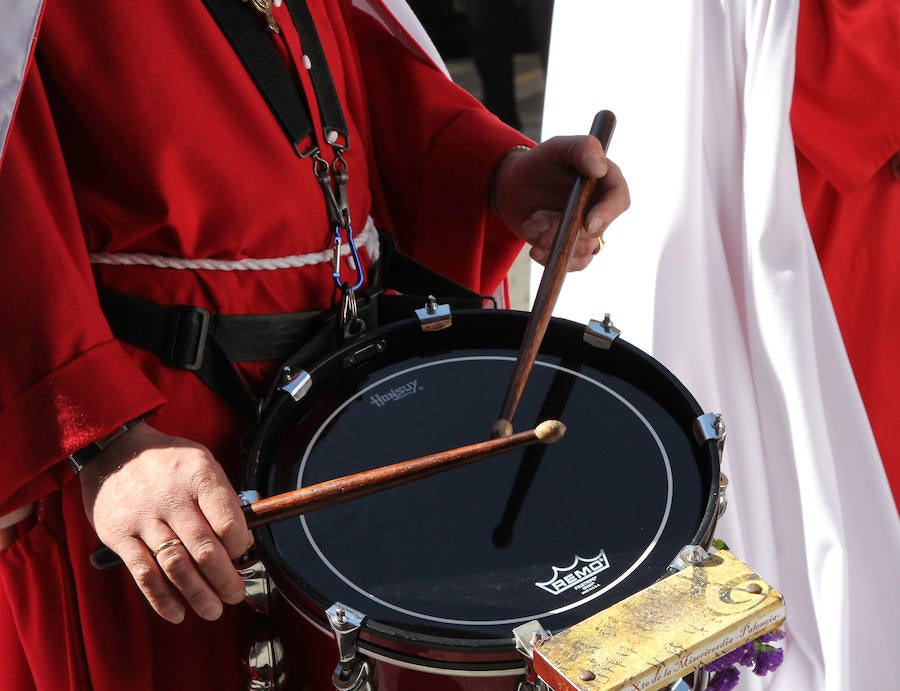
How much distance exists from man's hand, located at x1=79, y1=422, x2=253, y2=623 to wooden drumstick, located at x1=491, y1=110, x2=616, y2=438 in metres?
0.30

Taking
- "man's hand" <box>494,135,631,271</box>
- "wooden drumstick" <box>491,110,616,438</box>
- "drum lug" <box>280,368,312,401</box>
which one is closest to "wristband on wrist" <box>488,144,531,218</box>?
"man's hand" <box>494,135,631,271</box>

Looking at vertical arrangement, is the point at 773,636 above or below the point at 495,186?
below

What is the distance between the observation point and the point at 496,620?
861 mm

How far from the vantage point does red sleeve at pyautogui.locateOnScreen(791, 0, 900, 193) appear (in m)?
1.62

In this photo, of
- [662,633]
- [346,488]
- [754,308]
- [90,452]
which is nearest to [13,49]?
[90,452]

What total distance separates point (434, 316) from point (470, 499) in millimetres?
251

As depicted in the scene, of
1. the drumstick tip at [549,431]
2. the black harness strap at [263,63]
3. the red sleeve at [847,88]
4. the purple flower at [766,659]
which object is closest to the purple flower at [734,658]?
the purple flower at [766,659]

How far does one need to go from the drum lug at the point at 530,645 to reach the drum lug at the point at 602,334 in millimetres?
403

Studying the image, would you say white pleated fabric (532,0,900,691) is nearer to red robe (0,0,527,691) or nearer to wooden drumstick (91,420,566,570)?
red robe (0,0,527,691)

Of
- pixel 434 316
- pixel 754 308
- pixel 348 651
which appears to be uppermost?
pixel 434 316

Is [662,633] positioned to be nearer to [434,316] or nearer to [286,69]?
[434,316]

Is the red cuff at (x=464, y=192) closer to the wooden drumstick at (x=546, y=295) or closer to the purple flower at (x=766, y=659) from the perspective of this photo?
the wooden drumstick at (x=546, y=295)

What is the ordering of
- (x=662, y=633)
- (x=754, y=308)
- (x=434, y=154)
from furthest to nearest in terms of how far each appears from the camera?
(x=754, y=308) → (x=434, y=154) → (x=662, y=633)

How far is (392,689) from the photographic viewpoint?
2.78 feet
